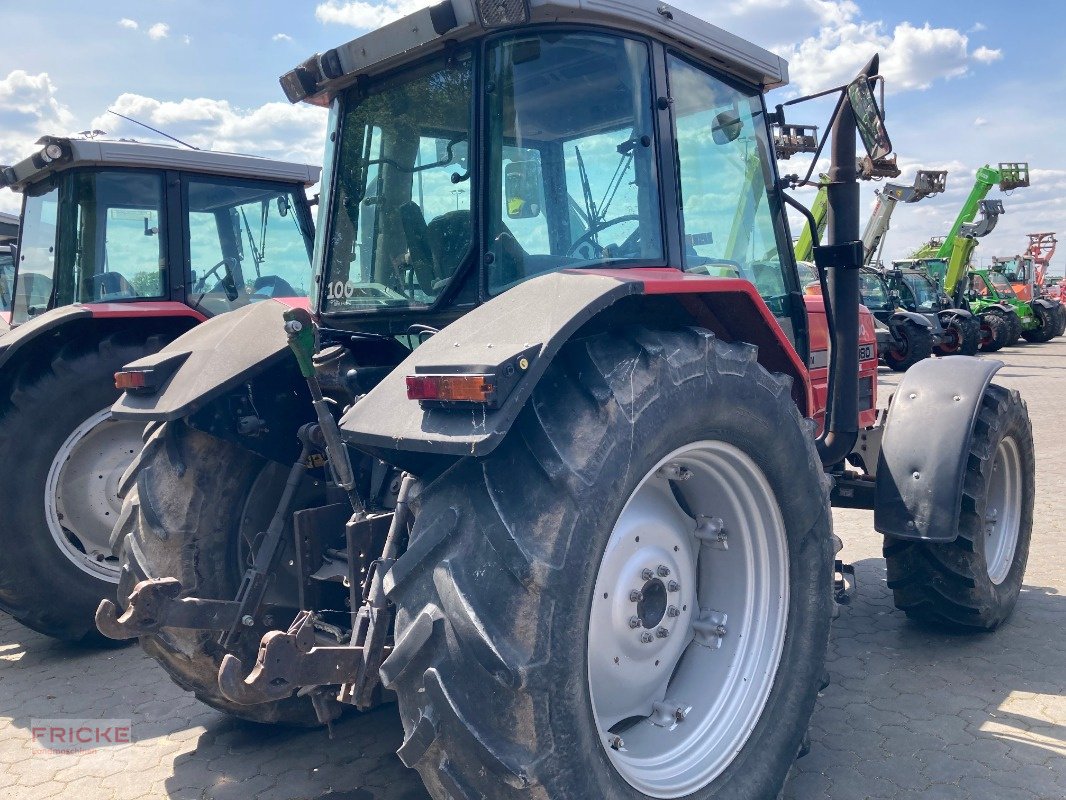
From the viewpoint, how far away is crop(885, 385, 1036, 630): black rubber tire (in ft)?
11.5

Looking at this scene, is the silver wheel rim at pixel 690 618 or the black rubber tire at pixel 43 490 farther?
the black rubber tire at pixel 43 490

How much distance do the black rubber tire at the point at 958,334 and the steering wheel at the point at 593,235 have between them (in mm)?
17516

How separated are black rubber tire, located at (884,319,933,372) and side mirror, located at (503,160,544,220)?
15.1 m

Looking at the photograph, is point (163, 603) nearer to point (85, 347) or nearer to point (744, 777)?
point (744, 777)

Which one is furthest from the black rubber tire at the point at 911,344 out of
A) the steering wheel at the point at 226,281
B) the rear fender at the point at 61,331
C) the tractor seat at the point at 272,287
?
the rear fender at the point at 61,331

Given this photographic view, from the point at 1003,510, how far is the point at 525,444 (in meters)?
3.11

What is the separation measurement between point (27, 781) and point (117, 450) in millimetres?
1943

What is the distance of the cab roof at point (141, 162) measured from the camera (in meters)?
4.91

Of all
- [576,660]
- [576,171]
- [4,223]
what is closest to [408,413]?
[576,660]

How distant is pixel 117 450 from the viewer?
4539 mm

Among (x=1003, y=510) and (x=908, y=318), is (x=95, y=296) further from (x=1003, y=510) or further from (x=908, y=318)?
(x=908, y=318)

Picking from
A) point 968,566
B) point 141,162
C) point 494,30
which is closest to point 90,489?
point 141,162

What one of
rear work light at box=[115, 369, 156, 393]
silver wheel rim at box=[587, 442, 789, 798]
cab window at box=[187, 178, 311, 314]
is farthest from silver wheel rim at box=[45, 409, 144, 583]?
silver wheel rim at box=[587, 442, 789, 798]

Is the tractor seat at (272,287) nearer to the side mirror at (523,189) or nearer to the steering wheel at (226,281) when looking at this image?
the steering wheel at (226,281)
